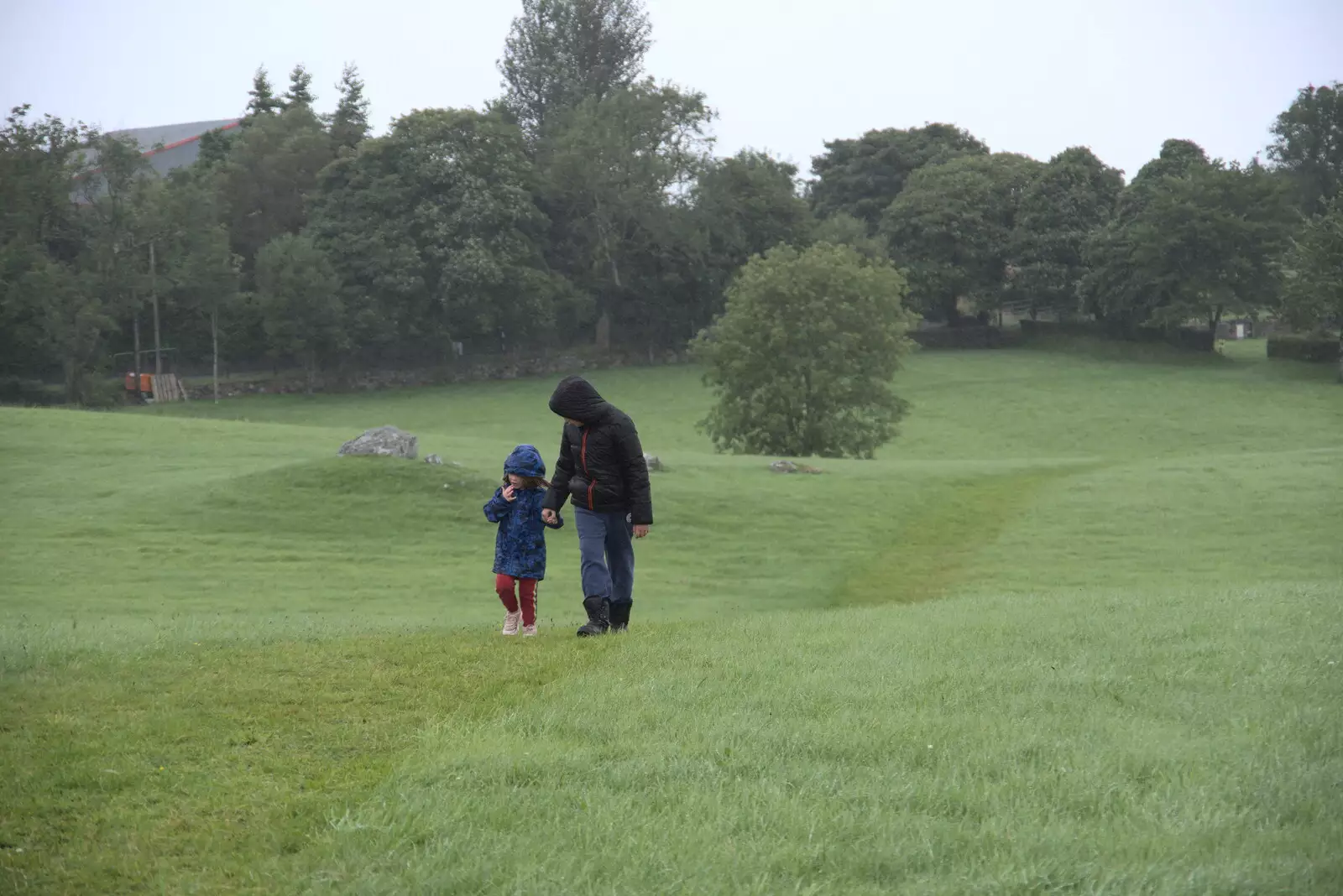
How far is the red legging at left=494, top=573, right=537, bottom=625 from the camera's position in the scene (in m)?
12.1

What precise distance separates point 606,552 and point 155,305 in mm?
66734

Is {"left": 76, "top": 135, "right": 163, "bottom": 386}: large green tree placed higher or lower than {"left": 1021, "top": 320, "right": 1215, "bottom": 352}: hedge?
higher

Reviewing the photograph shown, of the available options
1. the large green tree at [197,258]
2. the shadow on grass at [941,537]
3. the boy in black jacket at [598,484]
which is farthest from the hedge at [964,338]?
the boy in black jacket at [598,484]

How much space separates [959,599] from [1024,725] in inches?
402

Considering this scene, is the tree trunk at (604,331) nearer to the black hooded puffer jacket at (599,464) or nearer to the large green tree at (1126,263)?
the large green tree at (1126,263)

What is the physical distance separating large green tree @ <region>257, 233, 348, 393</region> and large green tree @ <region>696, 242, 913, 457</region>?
30212mm

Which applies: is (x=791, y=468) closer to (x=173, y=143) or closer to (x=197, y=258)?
(x=197, y=258)

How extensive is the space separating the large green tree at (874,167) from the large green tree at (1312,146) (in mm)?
22936

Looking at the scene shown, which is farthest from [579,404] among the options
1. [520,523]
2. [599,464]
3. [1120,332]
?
[1120,332]

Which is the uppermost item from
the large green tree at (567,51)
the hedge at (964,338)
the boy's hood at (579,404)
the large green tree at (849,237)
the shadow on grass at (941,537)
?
the large green tree at (567,51)

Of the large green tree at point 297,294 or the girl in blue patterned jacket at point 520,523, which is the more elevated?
the large green tree at point 297,294

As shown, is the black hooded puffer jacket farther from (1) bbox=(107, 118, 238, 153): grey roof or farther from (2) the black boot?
(1) bbox=(107, 118, 238, 153): grey roof

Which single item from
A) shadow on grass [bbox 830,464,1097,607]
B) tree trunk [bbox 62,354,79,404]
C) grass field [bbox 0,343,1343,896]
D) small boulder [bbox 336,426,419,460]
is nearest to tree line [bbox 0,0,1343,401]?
tree trunk [bbox 62,354,79,404]

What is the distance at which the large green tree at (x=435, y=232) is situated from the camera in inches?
2950
